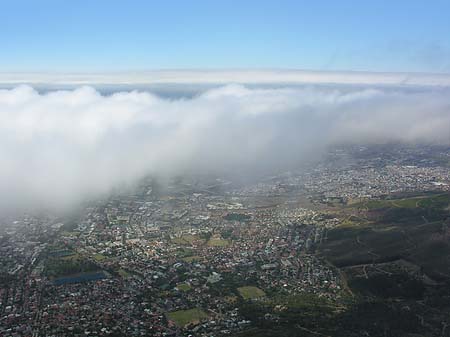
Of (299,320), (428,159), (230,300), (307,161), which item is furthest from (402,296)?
(428,159)

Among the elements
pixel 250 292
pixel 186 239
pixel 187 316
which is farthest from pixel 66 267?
pixel 250 292

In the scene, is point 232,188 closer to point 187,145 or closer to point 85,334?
point 187,145

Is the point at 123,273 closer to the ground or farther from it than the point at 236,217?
closer to the ground

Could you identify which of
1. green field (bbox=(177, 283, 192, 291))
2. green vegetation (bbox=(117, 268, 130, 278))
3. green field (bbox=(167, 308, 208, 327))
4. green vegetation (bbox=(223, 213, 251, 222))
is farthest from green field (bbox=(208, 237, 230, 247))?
green field (bbox=(167, 308, 208, 327))

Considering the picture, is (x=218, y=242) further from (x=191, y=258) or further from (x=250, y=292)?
(x=250, y=292)

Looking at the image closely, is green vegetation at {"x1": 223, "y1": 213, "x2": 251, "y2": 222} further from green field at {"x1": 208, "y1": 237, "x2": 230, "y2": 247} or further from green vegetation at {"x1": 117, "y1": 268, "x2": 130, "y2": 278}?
green vegetation at {"x1": 117, "y1": 268, "x2": 130, "y2": 278}

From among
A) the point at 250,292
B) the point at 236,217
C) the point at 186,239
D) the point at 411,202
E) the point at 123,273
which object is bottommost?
the point at 186,239

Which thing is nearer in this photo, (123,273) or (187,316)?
(187,316)
